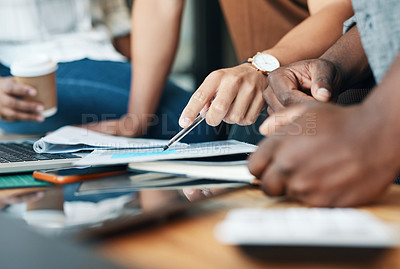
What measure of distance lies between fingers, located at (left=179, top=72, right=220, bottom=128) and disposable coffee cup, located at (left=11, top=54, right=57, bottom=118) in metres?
0.57

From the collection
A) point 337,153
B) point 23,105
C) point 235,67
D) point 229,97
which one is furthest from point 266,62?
point 23,105

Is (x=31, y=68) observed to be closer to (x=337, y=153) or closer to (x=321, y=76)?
(x=321, y=76)

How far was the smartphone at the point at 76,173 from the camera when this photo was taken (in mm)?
568

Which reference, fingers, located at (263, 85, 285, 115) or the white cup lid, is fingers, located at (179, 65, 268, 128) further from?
the white cup lid

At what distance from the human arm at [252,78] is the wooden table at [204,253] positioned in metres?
0.32

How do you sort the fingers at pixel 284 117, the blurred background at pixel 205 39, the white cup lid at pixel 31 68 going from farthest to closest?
1. the blurred background at pixel 205 39
2. the white cup lid at pixel 31 68
3. the fingers at pixel 284 117

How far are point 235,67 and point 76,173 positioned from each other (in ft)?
1.23

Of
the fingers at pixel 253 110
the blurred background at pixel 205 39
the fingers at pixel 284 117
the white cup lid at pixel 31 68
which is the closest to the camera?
the fingers at pixel 284 117

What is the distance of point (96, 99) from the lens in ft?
4.74

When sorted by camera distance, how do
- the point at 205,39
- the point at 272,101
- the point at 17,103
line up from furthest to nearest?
1. the point at 205,39
2. the point at 17,103
3. the point at 272,101

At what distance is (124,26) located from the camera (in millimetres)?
1837

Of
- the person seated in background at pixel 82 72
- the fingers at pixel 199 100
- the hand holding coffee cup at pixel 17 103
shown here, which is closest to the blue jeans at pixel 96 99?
the person seated in background at pixel 82 72

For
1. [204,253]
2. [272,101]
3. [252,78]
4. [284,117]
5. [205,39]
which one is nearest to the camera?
[204,253]

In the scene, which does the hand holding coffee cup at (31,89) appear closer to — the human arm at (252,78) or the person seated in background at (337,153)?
the human arm at (252,78)
